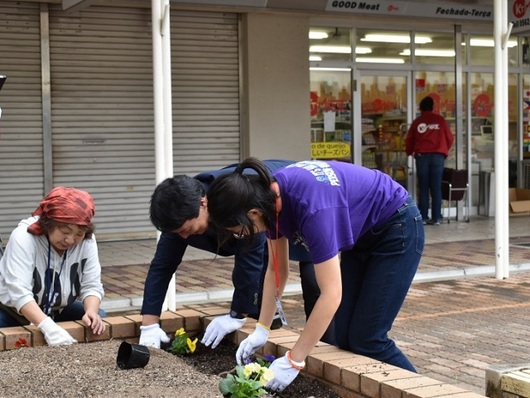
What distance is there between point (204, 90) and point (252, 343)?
28.6 feet

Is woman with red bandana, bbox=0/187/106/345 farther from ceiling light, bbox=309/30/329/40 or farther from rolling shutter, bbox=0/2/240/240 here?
ceiling light, bbox=309/30/329/40

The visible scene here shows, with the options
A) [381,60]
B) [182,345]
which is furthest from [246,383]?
[381,60]

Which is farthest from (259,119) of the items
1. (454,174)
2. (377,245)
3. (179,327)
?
(377,245)

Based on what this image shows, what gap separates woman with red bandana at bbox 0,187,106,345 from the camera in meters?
4.73

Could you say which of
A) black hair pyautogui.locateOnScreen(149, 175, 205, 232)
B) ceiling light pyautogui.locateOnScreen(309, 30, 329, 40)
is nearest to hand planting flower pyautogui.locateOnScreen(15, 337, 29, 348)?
black hair pyautogui.locateOnScreen(149, 175, 205, 232)

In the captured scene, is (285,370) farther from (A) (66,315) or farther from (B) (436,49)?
(B) (436,49)

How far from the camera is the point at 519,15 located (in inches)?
515

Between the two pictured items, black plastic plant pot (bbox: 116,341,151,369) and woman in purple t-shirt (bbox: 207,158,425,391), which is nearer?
woman in purple t-shirt (bbox: 207,158,425,391)

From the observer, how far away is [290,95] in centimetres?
1289

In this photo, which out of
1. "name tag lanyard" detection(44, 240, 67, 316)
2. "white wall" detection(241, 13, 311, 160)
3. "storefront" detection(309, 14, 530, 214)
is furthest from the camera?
"storefront" detection(309, 14, 530, 214)

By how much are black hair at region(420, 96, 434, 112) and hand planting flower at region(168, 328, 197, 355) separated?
370 inches

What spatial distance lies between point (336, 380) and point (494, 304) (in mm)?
3935

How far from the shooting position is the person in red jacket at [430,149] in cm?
1352

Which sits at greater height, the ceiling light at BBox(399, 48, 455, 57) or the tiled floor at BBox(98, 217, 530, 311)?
the ceiling light at BBox(399, 48, 455, 57)
